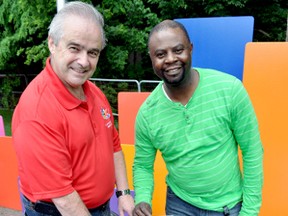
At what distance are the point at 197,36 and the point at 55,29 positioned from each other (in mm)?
1794

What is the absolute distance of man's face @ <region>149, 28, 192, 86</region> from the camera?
149 centimetres

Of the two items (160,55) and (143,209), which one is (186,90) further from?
(143,209)

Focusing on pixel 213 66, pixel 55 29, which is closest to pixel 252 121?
pixel 55 29

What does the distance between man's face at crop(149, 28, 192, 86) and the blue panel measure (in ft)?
4.54

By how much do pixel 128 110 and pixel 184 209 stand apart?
5.41ft

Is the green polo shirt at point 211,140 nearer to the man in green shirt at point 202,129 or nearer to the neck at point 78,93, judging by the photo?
the man in green shirt at point 202,129

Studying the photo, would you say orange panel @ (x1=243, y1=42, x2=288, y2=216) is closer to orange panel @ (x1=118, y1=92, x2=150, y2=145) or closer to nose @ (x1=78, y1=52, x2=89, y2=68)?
orange panel @ (x1=118, y1=92, x2=150, y2=145)

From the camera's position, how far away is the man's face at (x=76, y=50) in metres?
1.36

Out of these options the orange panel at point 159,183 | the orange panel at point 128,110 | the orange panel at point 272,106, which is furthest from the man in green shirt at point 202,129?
the orange panel at point 128,110

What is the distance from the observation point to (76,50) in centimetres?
140

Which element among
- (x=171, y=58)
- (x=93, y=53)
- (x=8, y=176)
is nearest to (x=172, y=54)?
(x=171, y=58)

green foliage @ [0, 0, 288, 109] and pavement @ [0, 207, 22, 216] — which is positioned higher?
green foliage @ [0, 0, 288, 109]

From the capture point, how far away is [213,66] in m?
2.88

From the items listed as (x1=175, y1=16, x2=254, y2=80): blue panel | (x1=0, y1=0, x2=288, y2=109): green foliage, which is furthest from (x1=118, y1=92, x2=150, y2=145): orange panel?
(x1=0, y1=0, x2=288, y2=109): green foliage
